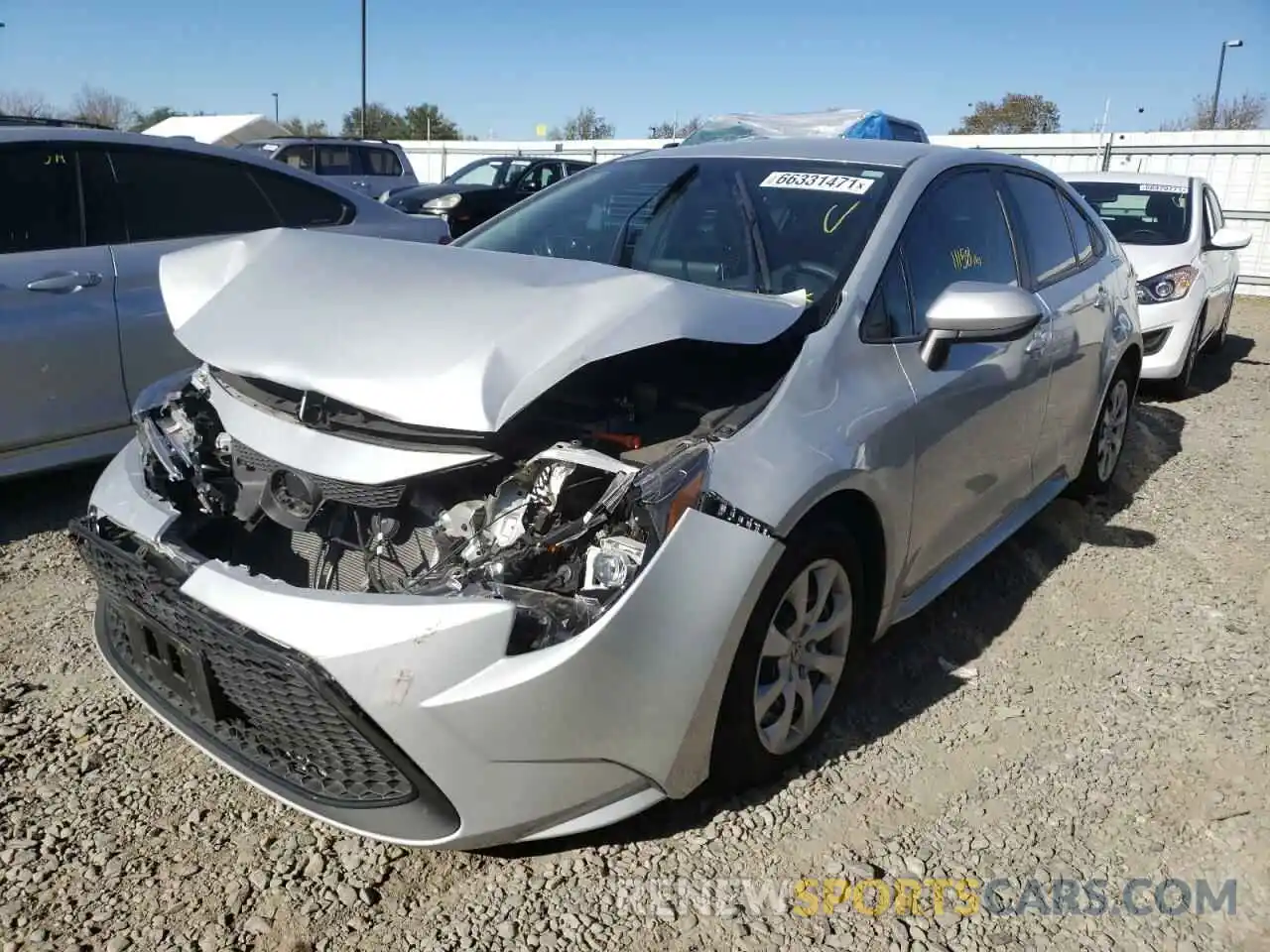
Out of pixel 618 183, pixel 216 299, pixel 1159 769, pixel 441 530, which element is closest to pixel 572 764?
pixel 441 530

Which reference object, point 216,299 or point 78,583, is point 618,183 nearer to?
point 216,299

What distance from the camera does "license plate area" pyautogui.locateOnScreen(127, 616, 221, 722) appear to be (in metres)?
2.18

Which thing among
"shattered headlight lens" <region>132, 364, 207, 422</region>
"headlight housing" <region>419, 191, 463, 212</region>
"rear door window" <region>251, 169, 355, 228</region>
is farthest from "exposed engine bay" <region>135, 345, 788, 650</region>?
"rear door window" <region>251, 169, 355, 228</region>

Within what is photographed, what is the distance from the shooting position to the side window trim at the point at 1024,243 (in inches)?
147

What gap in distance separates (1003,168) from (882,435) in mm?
1767

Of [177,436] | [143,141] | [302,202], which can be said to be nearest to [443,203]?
[302,202]

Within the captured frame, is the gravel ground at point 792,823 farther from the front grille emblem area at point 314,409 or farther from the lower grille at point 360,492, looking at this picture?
the front grille emblem area at point 314,409

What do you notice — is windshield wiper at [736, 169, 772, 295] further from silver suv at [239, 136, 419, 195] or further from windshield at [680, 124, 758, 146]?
silver suv at [239, 136, 419, 195]

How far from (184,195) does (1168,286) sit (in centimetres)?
659

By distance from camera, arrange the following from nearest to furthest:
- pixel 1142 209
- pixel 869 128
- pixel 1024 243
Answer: pixel 1024 243, pixel 869 128, pixel 1142 209

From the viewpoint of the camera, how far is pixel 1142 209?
826cm

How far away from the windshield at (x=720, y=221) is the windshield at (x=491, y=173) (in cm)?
1258

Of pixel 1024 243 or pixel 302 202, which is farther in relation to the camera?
pixel 302 202

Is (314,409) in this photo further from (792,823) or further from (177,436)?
(792,823)
